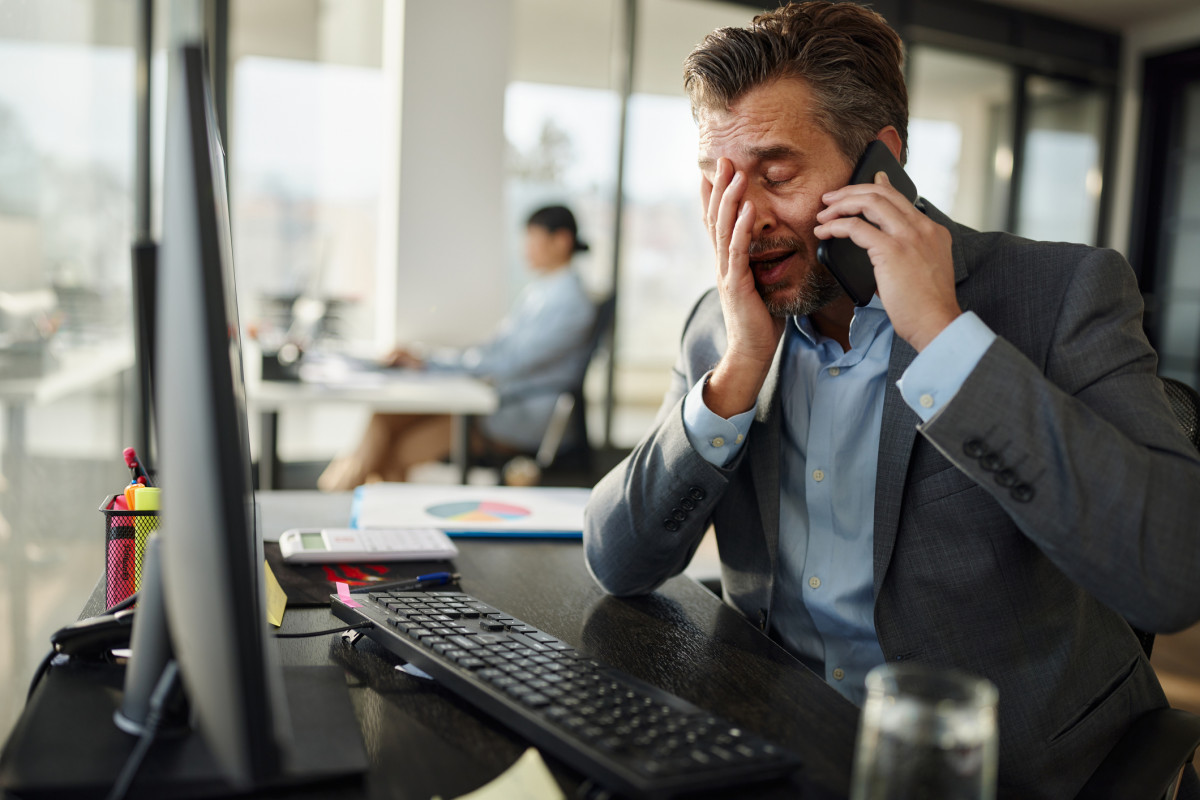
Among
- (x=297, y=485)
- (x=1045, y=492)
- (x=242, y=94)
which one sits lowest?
(x=297, y=485)

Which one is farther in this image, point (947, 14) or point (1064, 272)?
point (947, 14)

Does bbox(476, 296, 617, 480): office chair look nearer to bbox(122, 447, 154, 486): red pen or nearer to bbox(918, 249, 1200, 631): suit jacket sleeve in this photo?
bbox(122, 447, 154, 486): red pen

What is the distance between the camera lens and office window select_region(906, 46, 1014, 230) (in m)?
5.92

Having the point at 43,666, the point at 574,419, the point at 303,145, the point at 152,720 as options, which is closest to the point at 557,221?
the point at 574,419

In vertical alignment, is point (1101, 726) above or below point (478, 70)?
below

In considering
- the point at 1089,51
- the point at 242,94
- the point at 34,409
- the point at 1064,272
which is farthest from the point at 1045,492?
the point at 1089,51

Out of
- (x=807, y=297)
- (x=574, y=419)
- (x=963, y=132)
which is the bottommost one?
(x=574, y=419)

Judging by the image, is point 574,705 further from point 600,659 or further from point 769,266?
point 769,266

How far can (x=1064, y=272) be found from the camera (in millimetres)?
1057

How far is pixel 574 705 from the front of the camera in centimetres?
70

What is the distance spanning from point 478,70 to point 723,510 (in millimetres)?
3830

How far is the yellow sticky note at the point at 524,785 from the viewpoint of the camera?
0.61 meters

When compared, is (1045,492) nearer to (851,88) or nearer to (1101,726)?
(1101,726)

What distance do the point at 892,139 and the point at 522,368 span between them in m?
2.76
